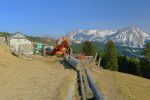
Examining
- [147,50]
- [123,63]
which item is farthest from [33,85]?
[147,50]

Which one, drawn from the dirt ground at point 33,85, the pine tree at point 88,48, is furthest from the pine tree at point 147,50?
the dirt ground at point 33,85

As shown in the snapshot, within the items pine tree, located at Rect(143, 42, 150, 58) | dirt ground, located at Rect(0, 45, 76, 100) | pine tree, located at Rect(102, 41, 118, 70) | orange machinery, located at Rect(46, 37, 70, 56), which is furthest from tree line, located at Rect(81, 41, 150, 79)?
dirt ground, located at Rect(0, 45, 76, 100)

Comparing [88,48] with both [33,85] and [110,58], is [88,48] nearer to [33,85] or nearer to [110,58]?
[110,58]

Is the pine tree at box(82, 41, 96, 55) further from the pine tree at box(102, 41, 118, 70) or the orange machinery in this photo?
the orange machinery

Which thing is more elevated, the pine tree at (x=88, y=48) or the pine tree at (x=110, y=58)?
the pine tree at (x=88, y=48)

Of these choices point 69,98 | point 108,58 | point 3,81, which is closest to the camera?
point 69,98

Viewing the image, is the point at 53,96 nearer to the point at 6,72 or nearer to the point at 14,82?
the point at 14,82

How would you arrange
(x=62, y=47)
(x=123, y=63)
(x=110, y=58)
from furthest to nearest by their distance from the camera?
(x=123, y=63), (x=110, y=58), (x=62, y=47)

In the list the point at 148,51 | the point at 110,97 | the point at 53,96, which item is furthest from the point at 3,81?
the point at 148,51

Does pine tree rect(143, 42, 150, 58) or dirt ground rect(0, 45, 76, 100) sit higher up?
pine tree rect(143, 42, 150, 58)

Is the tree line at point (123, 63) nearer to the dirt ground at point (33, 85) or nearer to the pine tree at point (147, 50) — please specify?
the pine tree at point (147, 50)

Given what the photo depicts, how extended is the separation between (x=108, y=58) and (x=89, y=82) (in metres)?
66.8

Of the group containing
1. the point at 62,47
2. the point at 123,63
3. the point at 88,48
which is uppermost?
the point at 88,48

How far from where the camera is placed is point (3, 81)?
2406 cm
